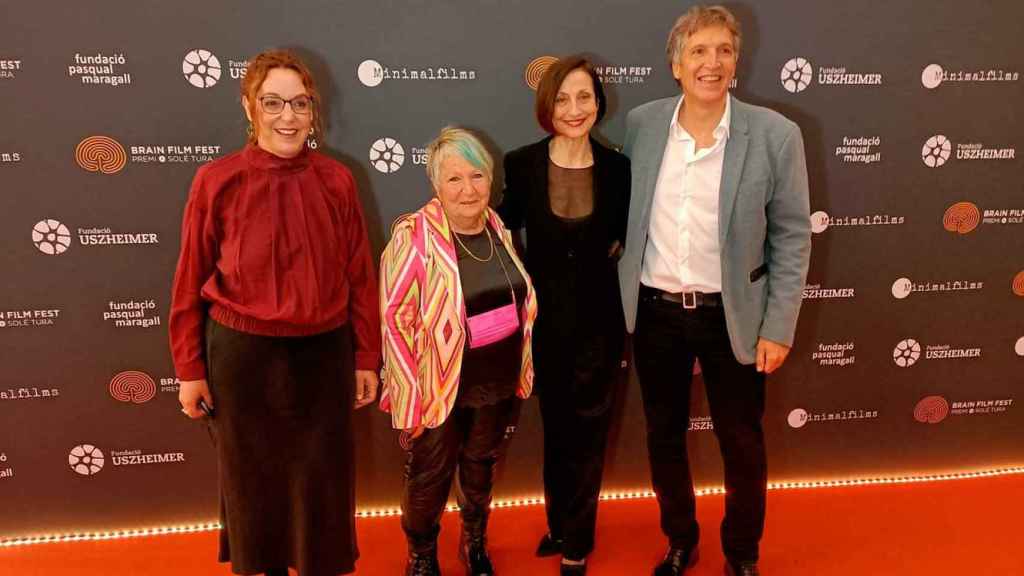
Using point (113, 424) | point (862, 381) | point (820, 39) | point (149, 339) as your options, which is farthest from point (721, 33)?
point (113, 424)

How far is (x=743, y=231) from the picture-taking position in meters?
1.95

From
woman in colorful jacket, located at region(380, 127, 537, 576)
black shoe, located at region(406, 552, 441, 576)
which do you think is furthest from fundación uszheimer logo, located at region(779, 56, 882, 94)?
black shoe, located at region(406, 552, 441, 576)

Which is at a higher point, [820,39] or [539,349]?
[820,39]

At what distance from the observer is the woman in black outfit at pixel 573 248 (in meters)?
1.98

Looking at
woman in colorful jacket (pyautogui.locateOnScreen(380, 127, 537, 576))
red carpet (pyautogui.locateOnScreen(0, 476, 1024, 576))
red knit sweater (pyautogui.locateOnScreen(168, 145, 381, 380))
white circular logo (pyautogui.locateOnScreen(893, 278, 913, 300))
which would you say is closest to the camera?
red knit sweater (pyautogui.locateOnScreen(168, 145, 381, 380))

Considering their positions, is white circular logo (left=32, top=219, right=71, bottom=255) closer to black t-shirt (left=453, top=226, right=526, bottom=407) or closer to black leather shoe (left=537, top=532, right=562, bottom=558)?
black t-shirt (left=453, top=226, right=526, bottom=407)

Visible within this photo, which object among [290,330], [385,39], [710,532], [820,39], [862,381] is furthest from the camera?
[862,381]

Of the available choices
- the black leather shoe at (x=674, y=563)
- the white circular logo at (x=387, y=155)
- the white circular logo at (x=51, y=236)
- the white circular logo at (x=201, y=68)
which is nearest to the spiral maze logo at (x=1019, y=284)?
the black leather shoe at (x=674, y=563)

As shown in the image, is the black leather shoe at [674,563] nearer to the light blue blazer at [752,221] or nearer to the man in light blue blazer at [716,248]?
the man in light blue blazer at [716,248]

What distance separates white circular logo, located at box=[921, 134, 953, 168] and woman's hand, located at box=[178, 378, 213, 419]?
2.91 meters

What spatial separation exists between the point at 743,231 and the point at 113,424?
8.35 ft

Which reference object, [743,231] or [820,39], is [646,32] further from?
[743,231]

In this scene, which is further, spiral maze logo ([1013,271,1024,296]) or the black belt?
spiral maze logo ([1013,271,1024,296])

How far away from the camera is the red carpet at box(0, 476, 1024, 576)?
8.14ft
